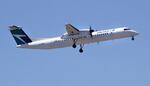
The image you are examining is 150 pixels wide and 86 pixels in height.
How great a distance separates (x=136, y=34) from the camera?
288 ft

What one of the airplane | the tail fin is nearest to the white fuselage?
the airplane

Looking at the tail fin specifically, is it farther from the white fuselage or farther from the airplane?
the white fuselage

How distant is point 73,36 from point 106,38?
6561 mm

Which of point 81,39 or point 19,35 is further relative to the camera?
point 19,35

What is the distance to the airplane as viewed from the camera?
8694cm

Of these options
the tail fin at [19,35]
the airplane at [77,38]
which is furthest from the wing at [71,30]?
the tail fin at [19,35]

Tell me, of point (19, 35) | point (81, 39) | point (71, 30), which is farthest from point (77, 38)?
point (19, 35)

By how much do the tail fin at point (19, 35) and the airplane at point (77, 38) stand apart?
425 millimetres

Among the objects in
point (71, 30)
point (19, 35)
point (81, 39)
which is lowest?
point (81, 39)

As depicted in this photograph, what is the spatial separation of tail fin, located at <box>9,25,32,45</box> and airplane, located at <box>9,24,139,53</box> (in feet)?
1.39

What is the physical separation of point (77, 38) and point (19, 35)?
1482cm

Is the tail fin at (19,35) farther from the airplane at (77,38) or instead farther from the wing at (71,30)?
the wing at (71,30)

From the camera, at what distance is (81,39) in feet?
295

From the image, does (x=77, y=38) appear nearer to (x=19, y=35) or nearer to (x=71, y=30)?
(x=71, y=30)
